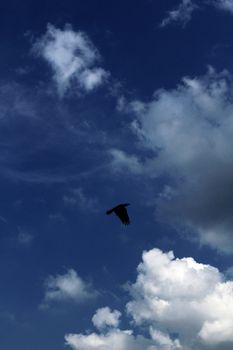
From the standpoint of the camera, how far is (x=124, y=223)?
5762 centimetres

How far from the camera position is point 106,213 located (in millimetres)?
56625

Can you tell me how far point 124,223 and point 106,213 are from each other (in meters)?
2.70
